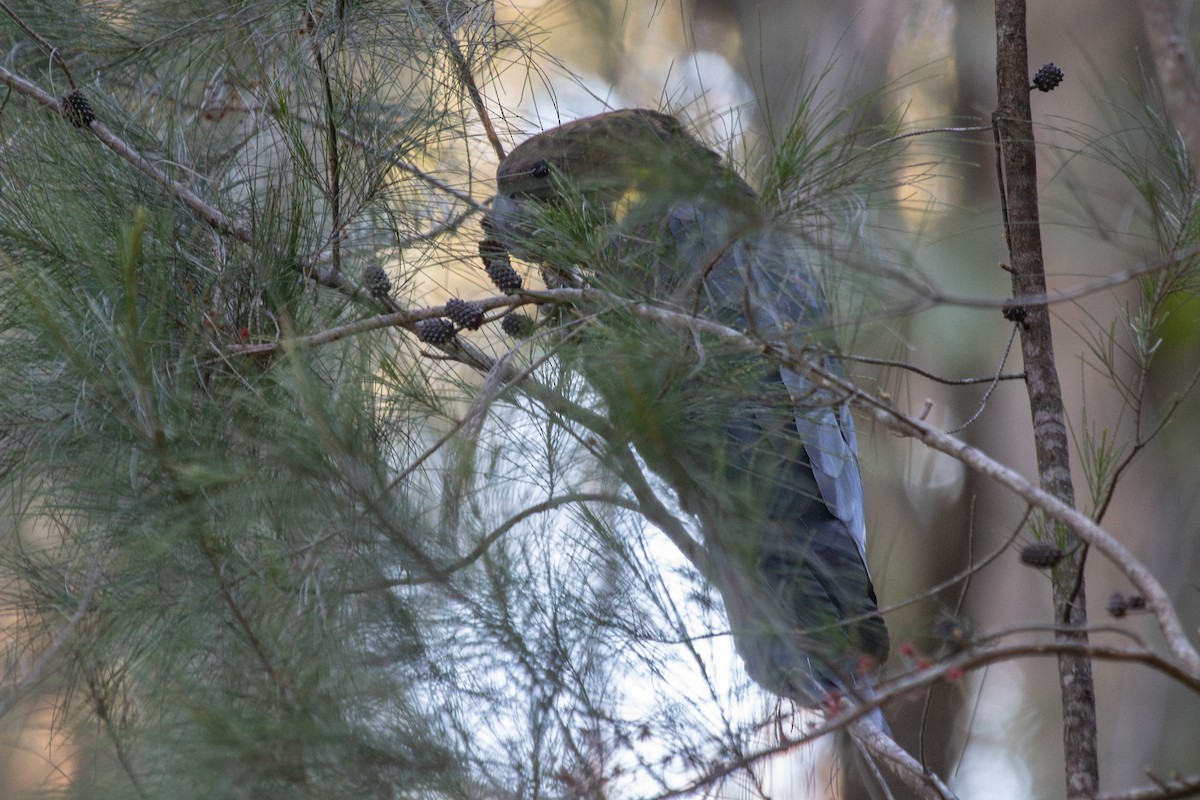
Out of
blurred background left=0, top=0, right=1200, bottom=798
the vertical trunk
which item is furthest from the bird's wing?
blurred background left=0, top=0, right=1200, bottom=798

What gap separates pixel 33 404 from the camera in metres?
0.95

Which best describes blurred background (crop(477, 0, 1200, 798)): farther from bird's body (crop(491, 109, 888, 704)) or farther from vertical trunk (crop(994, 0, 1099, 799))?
bird's body (crop(491, 109, 888, 704))

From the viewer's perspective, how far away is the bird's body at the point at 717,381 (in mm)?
792

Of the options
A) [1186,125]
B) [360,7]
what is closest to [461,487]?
[1186,125]

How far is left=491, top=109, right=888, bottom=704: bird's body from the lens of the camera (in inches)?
31.2

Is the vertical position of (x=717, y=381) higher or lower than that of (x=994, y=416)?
lower

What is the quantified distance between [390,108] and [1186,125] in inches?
33.2

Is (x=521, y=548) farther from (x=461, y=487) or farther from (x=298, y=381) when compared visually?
(x=298, y=381)

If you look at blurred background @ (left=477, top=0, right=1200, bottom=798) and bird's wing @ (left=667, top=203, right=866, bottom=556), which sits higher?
blurred background @ (left=477, top=0, right=1200, bottom=798)

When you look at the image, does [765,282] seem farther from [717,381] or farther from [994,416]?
[994,416]

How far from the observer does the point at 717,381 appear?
88cm

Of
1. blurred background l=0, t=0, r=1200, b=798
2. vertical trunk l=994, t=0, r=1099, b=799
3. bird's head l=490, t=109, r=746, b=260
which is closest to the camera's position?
bird's head l=490, t=109, r=746, b=260

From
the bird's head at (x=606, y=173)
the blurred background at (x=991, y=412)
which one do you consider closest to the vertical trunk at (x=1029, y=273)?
the bird's head at (x=606, y=173)

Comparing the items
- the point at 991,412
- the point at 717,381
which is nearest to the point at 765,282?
the point at 717,381
